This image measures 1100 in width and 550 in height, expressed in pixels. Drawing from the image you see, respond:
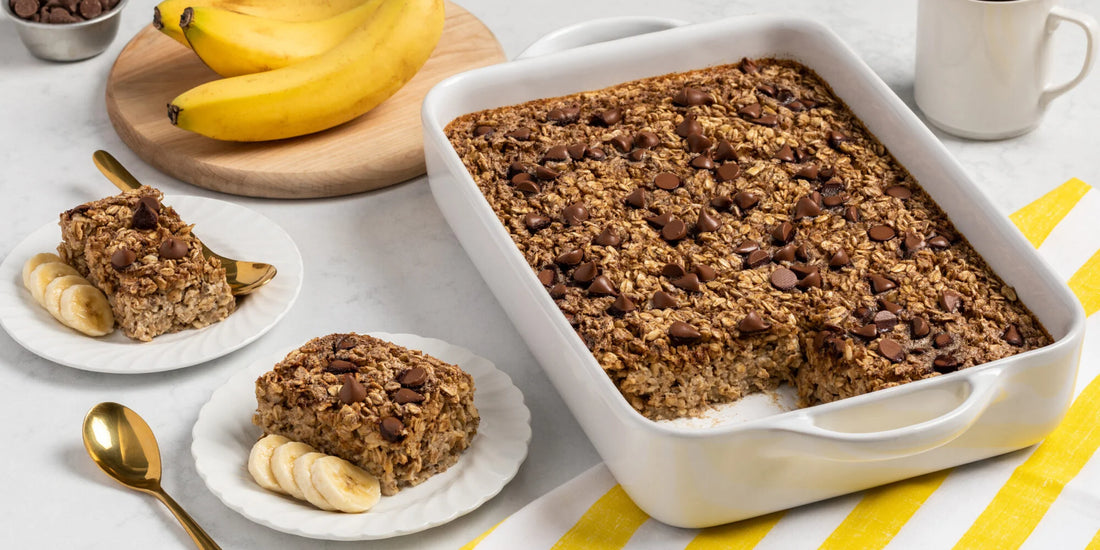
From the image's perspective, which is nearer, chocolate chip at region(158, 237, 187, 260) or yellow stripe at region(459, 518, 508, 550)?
yellow stripe at region(459, 518, 508, 550)

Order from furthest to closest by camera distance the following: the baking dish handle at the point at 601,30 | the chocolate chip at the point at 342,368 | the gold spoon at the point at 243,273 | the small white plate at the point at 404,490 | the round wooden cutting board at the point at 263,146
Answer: the baking dish handle at the point at 601,30, the round wooden cutting board at the point at 263,146, the gold spoon at the point at 243,273, the chocolate chip at the point at 342,368, the small white plate at the point at 404,490

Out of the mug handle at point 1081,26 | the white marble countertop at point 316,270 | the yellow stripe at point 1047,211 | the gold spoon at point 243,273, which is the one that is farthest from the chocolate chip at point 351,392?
the mug handle at point 1081,26

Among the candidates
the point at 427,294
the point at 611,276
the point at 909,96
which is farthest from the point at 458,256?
the point at 909,96

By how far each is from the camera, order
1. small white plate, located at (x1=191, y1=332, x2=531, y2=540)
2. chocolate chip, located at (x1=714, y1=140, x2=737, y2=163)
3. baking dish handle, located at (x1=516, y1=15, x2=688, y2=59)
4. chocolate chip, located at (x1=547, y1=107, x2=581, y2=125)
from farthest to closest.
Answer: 1. baking dish handle, located at (x1=516, y1=15, x2=688, y2=59)
2. chocolate chip, located at (x1=547, y1=107, x2=581, y2=125)
3. chocolate chip, located at (x1=714, y1=140, x2=737, y2=163)
4. small white plate, located at (x1=191, y1=332, x2=531, y2=540)

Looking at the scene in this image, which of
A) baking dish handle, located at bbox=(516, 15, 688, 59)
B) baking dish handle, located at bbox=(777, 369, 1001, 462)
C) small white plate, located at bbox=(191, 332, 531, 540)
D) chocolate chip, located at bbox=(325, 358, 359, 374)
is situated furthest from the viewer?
baking dish handle, located at bbox=(516, 15, 688, 59)

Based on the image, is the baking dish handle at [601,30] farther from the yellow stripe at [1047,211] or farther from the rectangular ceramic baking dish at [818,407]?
the yellow stripe at [1047,211]

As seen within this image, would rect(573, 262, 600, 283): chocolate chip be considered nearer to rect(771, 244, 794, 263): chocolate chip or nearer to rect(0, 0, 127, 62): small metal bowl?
rect(771, 244, 794, 263): chocolate chip

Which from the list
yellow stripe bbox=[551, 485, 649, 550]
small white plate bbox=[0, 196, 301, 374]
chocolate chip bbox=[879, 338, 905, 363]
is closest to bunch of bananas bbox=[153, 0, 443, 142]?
small white plate bbox=[0, 196, 301, 374]
